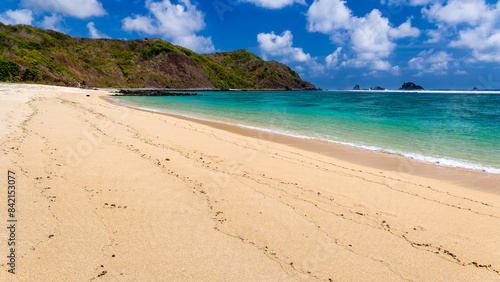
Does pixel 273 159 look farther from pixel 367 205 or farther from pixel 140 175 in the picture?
pixel 140 175

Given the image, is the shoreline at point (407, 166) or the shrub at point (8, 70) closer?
the shoreline at point (407, 166)

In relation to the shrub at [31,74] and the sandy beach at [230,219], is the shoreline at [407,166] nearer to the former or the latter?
the sandy beach at [230,219]

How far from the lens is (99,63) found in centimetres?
9231

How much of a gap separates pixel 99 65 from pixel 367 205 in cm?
10655

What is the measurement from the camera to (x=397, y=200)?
554cm

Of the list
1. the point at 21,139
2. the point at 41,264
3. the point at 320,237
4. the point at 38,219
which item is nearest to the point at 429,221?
the point at 320,237

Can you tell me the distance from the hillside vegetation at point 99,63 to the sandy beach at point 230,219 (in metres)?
61.4

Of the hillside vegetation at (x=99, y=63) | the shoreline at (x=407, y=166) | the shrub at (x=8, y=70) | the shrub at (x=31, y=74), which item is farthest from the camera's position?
the hillside vegetation at (x=99, y=63)

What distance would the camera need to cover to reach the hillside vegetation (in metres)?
56.9

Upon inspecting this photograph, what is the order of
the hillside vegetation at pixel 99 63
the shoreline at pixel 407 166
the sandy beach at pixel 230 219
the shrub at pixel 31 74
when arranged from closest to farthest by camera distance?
1. the sandy beach at pixel 230 219
2. the shoreline at pixel 407 166
3. the shrub at pixel 31 74
4. the hillside vegetation at pixel 99 63

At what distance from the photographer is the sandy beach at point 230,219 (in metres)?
3.05

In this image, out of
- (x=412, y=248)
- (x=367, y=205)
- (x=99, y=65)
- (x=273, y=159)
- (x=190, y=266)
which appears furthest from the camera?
(x=99, y=65)

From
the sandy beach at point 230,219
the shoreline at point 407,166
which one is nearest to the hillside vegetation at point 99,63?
the sandy beach at point 230,219

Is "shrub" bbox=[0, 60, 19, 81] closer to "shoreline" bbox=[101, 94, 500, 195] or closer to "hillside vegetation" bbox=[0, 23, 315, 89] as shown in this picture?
"hillside vegetation" bbox=[0, 23, 315, 89]
